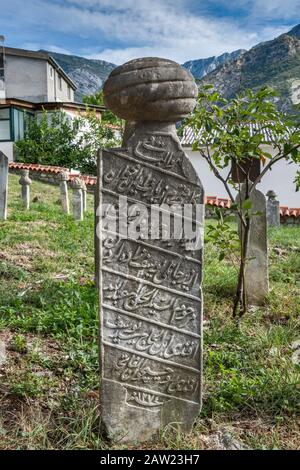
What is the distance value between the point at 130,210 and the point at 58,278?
112 inches

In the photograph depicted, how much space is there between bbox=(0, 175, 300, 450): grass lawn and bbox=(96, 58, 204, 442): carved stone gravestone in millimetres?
199

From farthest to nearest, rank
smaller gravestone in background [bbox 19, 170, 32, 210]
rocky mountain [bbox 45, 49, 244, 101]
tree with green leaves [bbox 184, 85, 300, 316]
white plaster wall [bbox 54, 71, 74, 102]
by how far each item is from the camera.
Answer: rocky mountain [bbox 45, 49, 244, 101], white plaster wall [bbox 54, 71, 74, 102], smaller gravestone in background [bbox 19, 170, 32, 210], tree with green leaves [bbox 184, 85, 300, 316]

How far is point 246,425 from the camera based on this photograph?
2.46 metres

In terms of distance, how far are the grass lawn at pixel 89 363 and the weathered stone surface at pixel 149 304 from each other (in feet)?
0.52

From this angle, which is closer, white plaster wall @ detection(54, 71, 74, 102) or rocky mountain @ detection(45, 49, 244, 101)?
white plaster wall @ detection(54, 71, 74, 102)

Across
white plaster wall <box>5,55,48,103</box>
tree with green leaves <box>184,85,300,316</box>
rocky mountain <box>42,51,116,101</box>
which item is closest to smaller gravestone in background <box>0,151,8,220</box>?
tree with green leaves <box>184,85,300,316</box>

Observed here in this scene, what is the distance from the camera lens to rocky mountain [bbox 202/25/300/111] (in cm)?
3572

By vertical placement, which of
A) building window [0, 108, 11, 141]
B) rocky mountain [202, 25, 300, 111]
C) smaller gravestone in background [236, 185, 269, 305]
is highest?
rocky mountain [202, 25, 300, 111]

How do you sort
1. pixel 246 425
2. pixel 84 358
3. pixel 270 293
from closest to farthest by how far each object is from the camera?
pixel 246 425 → pixel 84 358 → pixel 270 293

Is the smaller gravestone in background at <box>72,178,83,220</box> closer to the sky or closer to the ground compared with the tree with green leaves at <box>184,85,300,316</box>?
closer to the ground

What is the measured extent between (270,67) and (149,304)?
43.4m

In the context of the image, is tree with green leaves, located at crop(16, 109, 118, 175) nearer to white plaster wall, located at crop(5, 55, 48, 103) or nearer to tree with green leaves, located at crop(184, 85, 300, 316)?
white plaster wall, located at crop(5, 55, 48, 103)

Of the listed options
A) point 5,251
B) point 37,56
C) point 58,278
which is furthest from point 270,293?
point 37,56

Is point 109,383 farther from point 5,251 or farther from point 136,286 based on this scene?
point 5,251
